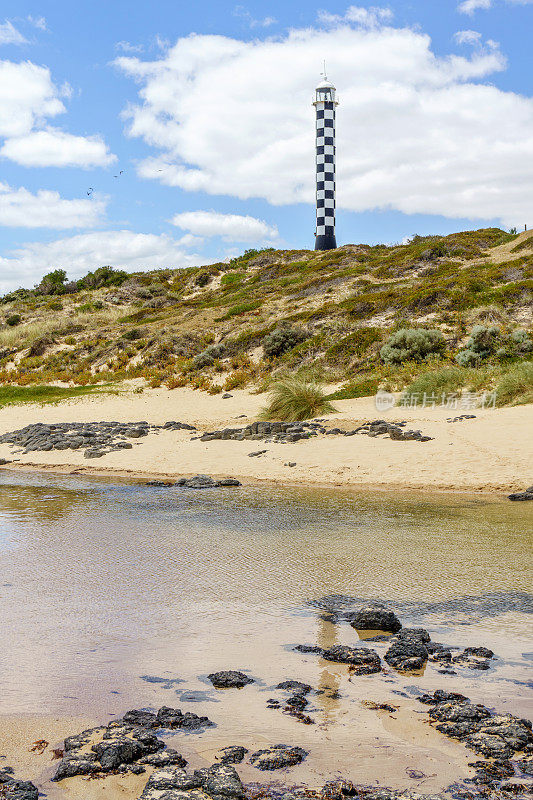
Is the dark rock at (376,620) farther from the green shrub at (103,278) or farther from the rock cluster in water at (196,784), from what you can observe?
the green shrub at (103,278)

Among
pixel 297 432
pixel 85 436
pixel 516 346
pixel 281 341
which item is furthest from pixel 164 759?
pixel 281 341

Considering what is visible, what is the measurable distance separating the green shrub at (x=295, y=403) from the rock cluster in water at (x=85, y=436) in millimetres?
2404

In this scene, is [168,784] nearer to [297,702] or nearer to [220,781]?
[220,781]

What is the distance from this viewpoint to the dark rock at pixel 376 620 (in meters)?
5.17

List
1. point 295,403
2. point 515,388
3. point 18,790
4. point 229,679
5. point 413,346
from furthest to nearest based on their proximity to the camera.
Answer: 1. point 413,346
2. point 295,403
3. point 515,388
4. point 229,679
5. point 18,790

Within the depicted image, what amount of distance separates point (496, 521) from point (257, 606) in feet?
13.7

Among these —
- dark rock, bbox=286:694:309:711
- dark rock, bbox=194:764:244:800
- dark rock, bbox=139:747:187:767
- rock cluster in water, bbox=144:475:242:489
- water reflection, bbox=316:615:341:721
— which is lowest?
dark rock, bbox=139:747:187:767

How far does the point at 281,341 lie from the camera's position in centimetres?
2805

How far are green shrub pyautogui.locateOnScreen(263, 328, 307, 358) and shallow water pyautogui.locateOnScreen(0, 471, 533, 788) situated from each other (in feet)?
57.6

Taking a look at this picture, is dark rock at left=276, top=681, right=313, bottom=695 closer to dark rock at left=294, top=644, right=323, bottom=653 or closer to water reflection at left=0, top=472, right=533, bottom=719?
water reflection at left=0, top=472, right=533, bottom=719

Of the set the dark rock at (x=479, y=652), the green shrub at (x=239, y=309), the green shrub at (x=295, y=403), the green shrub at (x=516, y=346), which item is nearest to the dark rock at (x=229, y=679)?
the dark rock at (x=479, y=652)

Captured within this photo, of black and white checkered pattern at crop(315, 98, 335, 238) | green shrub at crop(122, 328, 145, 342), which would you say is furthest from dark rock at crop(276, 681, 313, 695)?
black and white checkered pattern at crop(315, 98, 335, 238)

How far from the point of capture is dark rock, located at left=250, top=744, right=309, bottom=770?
130 inches

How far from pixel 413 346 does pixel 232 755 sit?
20.6 metres
